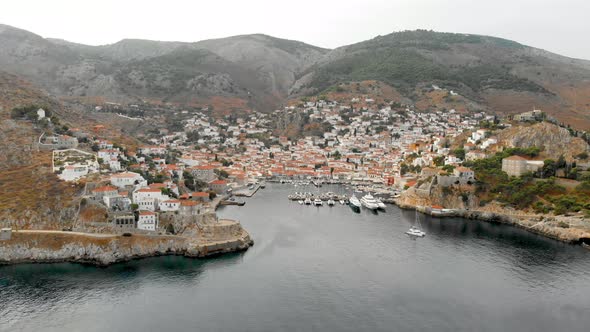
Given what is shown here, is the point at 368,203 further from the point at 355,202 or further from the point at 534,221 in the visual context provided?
the point at 534,221

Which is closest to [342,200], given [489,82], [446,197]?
[446,197]

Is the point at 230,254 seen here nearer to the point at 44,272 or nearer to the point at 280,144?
the point at 44,272

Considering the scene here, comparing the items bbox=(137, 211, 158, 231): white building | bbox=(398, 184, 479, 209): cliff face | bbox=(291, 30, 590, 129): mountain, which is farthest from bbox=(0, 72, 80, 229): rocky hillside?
bbox=(291, 30, 590, 129): mountain

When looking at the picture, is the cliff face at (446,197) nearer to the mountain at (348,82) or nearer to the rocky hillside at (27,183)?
the rocky hillside at (27,183)

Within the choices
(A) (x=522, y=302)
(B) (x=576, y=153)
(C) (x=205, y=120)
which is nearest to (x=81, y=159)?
(A) (x=522, y=302)

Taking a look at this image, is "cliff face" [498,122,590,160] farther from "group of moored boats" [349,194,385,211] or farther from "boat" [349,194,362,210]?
"boat" [349,194,362,210]
